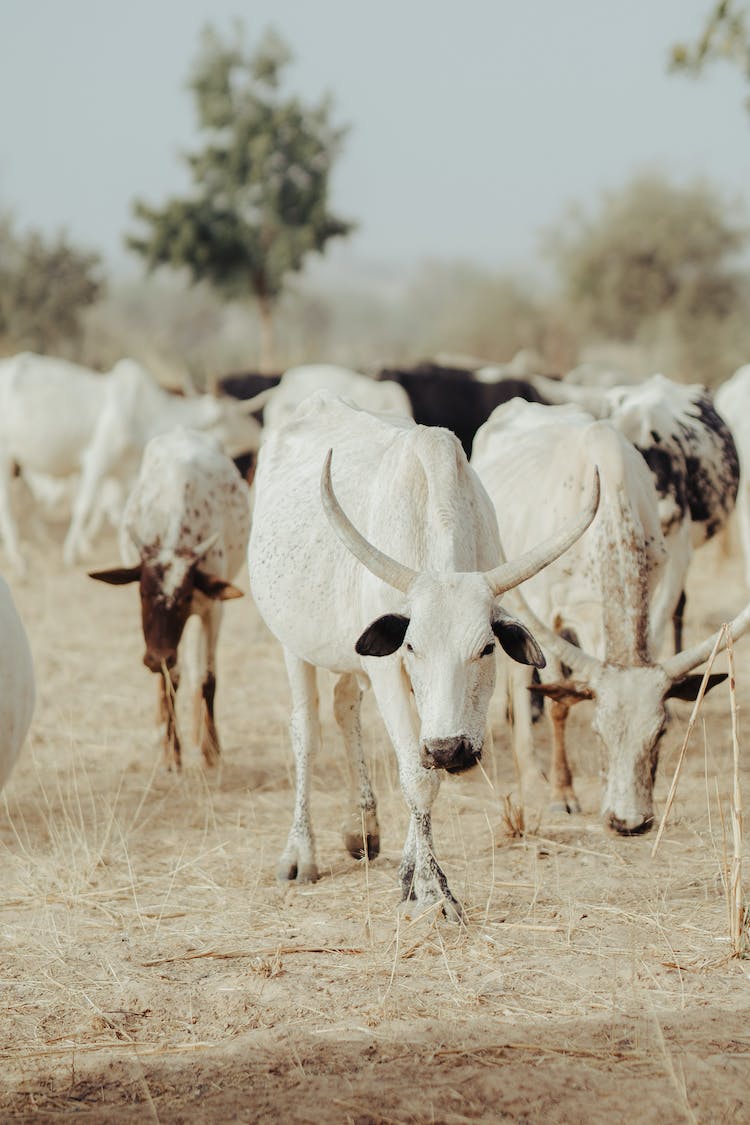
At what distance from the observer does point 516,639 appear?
4.50 meters

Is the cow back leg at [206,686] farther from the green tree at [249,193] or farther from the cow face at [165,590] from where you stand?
the green tree at [249,193]

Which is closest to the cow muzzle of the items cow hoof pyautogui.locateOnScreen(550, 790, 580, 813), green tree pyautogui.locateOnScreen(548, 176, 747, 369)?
cow hoof pyautogui.locateOnScreen(550, 790, 580, 813)

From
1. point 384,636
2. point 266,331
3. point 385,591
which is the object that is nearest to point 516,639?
point 384,636

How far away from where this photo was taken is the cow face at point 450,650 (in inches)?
169

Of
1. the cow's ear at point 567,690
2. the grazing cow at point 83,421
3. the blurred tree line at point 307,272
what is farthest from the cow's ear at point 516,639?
the blurred tree line at point 307,272

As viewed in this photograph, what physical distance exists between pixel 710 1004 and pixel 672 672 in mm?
1705

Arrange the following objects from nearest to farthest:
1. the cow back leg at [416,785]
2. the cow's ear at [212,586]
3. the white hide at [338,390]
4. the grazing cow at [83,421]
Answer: the cow back leg at [416,785] → the cow's ear at [212,586] → the white hide at [338,390] → the grazing cow at [83,421]

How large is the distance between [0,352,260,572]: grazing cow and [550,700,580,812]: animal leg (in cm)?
750

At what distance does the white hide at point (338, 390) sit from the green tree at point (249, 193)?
11364mm

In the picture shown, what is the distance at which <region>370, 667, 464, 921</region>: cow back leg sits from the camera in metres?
4.67

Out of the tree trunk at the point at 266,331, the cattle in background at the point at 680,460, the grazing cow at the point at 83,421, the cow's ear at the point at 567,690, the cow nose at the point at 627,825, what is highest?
the tree trunk at the point at 266,331

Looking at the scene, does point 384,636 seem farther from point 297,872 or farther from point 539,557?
point 297,872

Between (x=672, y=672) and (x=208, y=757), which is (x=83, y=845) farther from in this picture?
(x=672, y=672)

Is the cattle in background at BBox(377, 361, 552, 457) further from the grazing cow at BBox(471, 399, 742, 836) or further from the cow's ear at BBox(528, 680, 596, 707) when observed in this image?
the cow's ear at BBox(528, 680, 596, 707)
